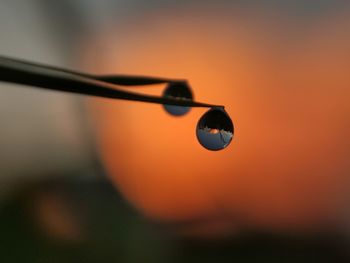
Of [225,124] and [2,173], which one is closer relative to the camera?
[225,124]

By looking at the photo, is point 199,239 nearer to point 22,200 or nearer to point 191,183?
point 191,183

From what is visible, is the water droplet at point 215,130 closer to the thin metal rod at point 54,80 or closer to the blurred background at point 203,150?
the thin metal rod at point 54,80

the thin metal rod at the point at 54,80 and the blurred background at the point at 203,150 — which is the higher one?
the blurred background at the point at 203,150

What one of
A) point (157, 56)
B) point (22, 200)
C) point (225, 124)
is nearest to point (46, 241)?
point (22, 200)

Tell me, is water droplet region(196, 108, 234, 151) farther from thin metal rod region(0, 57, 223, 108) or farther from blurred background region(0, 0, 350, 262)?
blurred background region(0, 0, 350, 262)

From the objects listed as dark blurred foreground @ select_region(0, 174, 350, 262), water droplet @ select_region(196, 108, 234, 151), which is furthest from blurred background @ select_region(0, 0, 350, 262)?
water droplet @ select_region(196, 108, 234, 151)

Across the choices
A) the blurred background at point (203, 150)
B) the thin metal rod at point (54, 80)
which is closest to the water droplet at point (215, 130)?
the thin metal rod at point (54, 80)

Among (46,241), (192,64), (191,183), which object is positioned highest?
(192,64)
